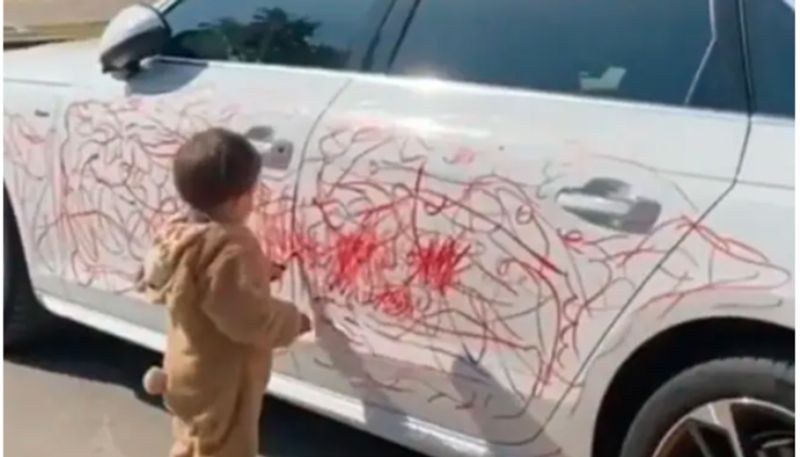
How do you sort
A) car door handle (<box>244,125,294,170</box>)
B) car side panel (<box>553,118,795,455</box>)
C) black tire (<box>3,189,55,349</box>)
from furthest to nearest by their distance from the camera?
black tire (<box>3,189,55,349</box>) → car door handle (<box>244,125,294,170</box>) → car side panel (<box>553,118,795,455</box>)

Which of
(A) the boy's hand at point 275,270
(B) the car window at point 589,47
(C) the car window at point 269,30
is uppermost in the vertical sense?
(B) the car window at point 589,47

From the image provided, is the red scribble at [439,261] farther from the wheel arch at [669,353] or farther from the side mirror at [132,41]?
the side mirror at [132,41]

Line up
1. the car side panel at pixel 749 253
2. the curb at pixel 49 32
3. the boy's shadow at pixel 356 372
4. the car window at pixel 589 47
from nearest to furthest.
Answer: the car side panel at pixel 749 253, the car window at pixel 589 47, the boy's shadow at pixel 356 372, the curb at pixel 49 32

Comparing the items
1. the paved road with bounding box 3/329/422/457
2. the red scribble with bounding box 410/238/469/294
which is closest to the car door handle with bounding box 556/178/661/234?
the red scribble with bounding box 410/238/469/294

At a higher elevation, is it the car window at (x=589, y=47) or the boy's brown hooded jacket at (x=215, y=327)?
the car window at (x=589, y=47)

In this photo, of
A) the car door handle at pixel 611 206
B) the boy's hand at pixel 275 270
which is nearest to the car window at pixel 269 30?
the boy's hand at pixel 275 270

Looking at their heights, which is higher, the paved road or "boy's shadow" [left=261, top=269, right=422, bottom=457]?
"boy's shadow" [left=261, top=269, right=422, bottom=457]

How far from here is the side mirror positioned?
15.5 ft

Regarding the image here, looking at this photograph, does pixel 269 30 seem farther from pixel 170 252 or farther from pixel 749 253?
pixel 749 253

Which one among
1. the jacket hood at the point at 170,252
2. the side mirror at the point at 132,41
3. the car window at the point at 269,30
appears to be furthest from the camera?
the side mirror at the point at 132,41

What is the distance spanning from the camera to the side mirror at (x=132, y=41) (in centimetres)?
473

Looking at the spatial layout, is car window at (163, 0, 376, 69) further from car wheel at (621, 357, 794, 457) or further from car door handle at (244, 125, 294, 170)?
car wheel at (621, 357, 794, 457)

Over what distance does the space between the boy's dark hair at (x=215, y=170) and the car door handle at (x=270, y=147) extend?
53cm

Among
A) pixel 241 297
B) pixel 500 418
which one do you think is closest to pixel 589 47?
pixel 500 418
